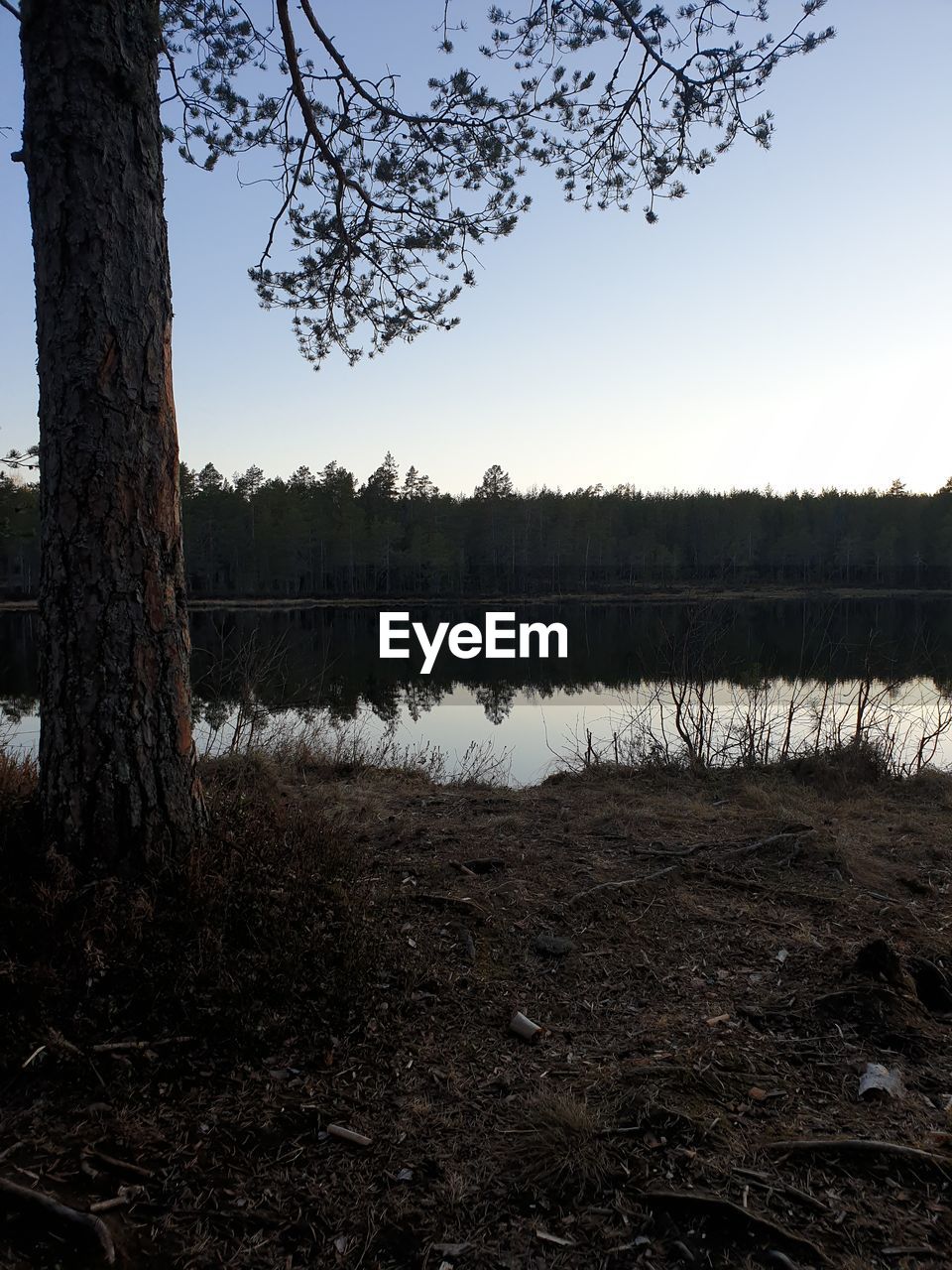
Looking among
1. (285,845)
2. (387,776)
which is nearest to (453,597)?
(387,776)

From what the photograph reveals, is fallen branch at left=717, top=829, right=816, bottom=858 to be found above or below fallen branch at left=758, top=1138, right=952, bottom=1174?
below

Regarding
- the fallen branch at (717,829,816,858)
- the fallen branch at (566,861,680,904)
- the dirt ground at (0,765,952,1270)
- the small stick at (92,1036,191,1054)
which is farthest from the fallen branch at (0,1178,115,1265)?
the fallen branch at (717,829,816,858)

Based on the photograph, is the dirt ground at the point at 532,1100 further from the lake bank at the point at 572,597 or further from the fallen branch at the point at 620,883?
the lake bank at the point at 572,597

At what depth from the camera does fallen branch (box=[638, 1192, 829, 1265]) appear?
1.96 meters

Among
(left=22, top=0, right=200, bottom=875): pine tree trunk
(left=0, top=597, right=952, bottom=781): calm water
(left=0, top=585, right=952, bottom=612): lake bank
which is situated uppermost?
(left=22, top=0, right=200, bottom=875): pine tree trunk

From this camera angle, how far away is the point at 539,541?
80.1 m

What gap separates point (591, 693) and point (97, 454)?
18364 mm

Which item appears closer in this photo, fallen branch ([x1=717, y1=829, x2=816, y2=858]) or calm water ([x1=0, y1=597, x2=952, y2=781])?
fallen branch ([x1=717, y1=829, x2=816, y2=858])

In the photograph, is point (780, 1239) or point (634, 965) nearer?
point (780, 1239)

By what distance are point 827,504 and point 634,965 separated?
10701 centimetres

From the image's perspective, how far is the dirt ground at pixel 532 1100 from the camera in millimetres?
2037

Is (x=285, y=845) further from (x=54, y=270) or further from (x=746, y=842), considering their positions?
(x=746, y=842)

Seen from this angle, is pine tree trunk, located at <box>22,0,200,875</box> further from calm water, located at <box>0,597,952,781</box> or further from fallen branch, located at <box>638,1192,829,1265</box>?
calm water, located at <box>0,597,952,781</box>

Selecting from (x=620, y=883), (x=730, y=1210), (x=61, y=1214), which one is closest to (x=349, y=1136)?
(x=61, y=1214)
